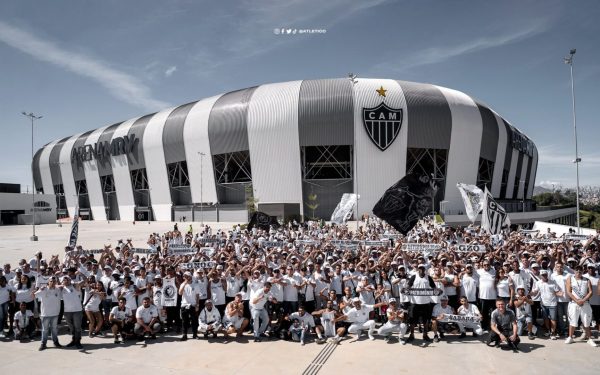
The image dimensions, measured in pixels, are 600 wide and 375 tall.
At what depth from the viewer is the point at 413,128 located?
50312 millimetres

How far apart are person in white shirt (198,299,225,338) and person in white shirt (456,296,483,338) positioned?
6049 millimetres

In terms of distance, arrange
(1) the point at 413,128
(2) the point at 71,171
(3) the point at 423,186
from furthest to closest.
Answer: (2) the point at 71,171
(1) the point at 413,128
(3) the point at 423,186

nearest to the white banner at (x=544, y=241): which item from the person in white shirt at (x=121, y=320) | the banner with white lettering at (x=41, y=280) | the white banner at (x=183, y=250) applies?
the white banner at (x=183, y=250)

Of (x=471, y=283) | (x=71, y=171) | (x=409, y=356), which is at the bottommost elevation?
(x=409, y=356)

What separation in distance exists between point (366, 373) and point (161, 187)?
200ft

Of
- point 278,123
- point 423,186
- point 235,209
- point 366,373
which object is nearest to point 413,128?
point 278,123

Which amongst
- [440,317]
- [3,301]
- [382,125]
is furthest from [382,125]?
[3,301]

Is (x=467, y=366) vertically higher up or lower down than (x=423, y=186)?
lower down

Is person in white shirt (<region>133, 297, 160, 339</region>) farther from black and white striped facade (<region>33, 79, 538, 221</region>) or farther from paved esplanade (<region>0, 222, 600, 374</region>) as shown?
black and white striped facade (<region>33, 79, 538, 221</region>)

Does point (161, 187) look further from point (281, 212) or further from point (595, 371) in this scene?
Result: point (595, 371)

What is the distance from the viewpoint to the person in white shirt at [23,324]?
977 centimetres

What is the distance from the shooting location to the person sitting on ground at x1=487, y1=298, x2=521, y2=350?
8.43 metres

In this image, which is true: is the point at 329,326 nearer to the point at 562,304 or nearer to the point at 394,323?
the point at 394,323

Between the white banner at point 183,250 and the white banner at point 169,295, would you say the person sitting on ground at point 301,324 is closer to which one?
the white banner at point 169,295
